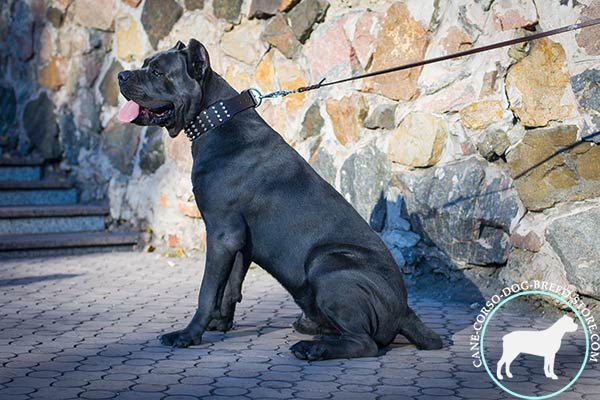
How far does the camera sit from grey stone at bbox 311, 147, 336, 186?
6570mm

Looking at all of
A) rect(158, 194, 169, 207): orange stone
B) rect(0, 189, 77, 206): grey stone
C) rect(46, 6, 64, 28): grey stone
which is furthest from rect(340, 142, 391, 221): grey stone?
rect(46, 6, 64, 28): grey stone

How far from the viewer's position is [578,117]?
5.01m

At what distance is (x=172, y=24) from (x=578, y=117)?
3.99 metres

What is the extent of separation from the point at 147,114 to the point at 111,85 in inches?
161

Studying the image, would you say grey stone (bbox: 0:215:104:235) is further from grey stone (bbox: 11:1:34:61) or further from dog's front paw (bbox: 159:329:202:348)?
dog's front paw (bbox: 159:329:202:348)

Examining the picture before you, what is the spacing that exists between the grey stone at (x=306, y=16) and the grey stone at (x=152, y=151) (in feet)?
6.04

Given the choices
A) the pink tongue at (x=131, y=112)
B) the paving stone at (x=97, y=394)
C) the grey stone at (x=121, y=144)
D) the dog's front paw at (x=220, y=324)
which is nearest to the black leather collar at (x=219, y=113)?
the pink tongue at (x=131, y=112)

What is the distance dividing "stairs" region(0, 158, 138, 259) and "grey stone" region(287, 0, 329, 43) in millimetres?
2521

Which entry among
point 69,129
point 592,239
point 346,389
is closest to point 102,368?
point 346,389

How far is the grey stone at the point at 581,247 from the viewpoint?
16.1 ft

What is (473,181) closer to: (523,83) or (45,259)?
(523,83)

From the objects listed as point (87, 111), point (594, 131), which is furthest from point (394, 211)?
point (87, 111)

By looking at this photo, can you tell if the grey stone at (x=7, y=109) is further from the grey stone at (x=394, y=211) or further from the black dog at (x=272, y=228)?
the black dog at (x=272, y=228)

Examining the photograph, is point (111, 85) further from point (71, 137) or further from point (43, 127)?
point (43, 127)
